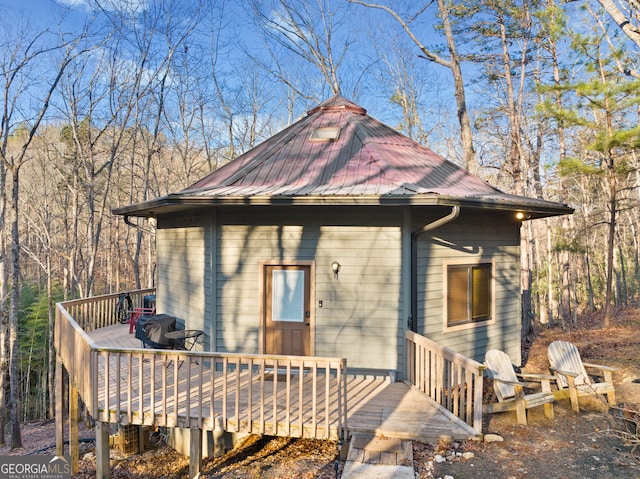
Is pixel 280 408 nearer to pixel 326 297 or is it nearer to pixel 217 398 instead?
pixel 217 398

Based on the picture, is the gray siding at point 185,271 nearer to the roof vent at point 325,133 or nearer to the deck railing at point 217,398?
the deck railing at point 217,398

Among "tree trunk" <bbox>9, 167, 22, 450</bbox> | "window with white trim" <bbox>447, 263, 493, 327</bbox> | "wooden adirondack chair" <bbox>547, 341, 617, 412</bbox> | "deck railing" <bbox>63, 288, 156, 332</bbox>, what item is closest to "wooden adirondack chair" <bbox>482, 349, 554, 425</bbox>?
"wooden adirondack chair" <bbox>547, 341, 617, 412</bbox>

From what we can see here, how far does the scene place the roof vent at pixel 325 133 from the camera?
836 cm

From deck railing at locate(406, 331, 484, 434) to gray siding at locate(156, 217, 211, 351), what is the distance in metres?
3.55

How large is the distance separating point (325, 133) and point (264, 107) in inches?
Result: 558

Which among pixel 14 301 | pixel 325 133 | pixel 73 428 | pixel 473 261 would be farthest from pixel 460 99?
pixel 14 301

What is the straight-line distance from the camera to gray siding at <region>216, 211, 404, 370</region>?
21.3 ft

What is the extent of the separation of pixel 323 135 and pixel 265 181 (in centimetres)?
188

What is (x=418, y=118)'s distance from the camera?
20.5m

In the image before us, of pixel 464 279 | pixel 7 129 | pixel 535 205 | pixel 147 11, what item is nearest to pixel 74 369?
pixel 464 279

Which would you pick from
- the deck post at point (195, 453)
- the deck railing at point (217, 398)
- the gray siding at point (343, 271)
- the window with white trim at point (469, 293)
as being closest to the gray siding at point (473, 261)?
the gray siding at point (343, 271)

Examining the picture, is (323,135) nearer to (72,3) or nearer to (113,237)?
(72,3)

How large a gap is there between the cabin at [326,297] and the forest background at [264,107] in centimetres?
341

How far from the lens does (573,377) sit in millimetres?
5555
